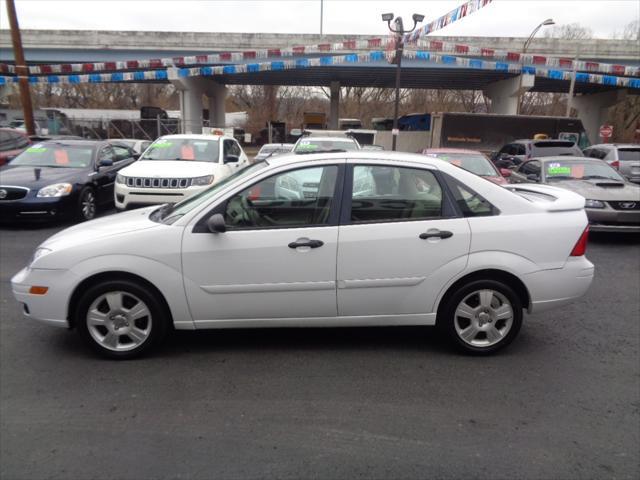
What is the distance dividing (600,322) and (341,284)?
9.26 feet

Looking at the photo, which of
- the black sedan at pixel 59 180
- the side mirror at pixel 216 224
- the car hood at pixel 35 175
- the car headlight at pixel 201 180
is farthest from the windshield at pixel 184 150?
the side mirror at pixel 216 224

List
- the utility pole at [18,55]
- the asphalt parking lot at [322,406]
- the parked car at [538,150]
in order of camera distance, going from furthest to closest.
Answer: the utility pole at [18,55] → the parked car at [538,150] → the asphalt parking lot at [322,406]

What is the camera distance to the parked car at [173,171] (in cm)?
820

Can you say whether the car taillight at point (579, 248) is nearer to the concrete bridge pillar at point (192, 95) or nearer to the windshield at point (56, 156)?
the windshield at point (56, 156)

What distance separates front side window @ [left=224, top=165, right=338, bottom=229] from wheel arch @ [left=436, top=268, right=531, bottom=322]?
1.12 m

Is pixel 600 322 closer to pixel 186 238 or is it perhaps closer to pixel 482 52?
pixel 186 238

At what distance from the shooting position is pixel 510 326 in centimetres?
373

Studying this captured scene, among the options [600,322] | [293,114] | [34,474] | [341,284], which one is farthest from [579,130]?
[293,114]

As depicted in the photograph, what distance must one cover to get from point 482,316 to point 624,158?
39.8ft

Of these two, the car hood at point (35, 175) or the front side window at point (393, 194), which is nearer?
the front side window at point (393, 194)

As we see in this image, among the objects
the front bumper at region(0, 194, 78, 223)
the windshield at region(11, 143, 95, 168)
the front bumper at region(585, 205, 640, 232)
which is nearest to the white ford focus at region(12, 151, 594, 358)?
the front bumper at region(585, 205, 640, 232)

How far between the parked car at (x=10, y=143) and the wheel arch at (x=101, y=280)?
406 inches

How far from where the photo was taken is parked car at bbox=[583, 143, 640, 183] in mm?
12664

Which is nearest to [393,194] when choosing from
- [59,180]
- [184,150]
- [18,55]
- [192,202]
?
[192,202]
